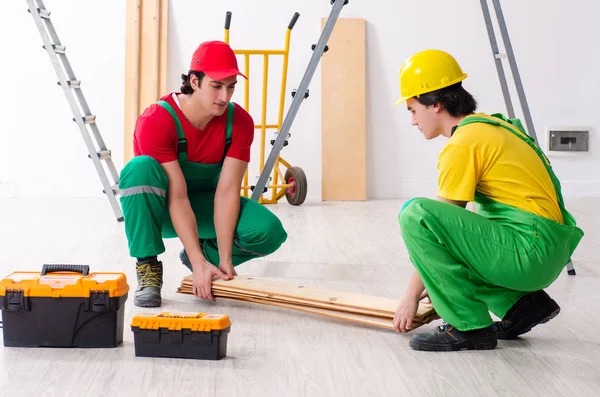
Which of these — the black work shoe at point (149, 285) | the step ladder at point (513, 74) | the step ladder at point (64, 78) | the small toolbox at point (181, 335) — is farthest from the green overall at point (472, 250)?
the step ladder at point (64, 78)

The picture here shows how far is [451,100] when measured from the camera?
257 cm

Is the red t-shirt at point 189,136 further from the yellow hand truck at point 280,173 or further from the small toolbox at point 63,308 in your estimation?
the yellow hand truck at point 280,173

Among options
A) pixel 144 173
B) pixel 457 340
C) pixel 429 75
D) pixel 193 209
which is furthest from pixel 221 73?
pixel 457 340

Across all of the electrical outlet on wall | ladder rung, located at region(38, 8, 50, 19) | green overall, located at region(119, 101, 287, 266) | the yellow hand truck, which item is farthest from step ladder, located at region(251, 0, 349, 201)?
the electrical outlet on wall

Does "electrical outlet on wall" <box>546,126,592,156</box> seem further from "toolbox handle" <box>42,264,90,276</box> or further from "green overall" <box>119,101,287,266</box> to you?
"toolbox handle" <box>42,264,90,276</box>

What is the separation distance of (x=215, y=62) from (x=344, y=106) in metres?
3.86

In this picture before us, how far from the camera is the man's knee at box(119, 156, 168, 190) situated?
311 cm

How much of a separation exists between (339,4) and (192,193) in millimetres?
1094

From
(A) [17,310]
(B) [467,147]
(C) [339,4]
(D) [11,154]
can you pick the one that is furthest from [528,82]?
(A) [17,310]

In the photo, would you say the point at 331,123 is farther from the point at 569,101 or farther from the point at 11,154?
the point at 11,154

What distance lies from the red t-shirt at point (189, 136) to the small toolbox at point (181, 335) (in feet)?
2.78

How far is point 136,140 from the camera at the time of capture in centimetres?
323

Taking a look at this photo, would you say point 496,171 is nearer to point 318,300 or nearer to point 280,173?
point 318,300

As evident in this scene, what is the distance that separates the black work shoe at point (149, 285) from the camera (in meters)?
3.15
